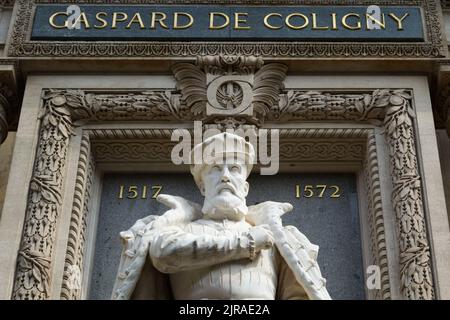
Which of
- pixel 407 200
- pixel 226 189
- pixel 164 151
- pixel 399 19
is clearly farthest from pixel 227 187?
pixel 399 19

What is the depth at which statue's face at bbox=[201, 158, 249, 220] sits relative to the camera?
10.0 m

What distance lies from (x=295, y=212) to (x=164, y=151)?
155 centimetres

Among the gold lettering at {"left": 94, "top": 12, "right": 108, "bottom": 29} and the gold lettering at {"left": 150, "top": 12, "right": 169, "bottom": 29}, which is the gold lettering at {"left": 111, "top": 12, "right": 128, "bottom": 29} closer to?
the gold lettering at {"left": 94, "top": 12, "right": 108, "bottom": 29}

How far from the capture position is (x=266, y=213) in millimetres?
10016

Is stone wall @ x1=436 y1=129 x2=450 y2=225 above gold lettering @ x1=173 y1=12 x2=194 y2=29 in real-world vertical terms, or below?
below

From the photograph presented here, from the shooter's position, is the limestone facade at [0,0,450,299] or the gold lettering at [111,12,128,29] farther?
the gold lettering at [111,12,128,29]

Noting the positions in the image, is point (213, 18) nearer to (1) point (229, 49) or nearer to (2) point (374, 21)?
(1) point (229, 49)

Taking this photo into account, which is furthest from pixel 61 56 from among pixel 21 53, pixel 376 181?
pixel 376 181

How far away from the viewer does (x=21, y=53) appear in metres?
12.4

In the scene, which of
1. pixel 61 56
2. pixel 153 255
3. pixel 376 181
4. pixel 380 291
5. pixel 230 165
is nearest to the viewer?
pixel 153 255

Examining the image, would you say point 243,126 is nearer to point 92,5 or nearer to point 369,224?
point 369,224

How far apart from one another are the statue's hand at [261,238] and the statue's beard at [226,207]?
0.55 metres

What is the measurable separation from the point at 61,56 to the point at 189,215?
10.0 feet

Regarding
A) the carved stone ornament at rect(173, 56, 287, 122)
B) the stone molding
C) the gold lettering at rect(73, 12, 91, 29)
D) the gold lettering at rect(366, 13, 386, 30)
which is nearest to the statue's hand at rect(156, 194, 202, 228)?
the carved stone ornament at rect(173, 56, 287, 122)
